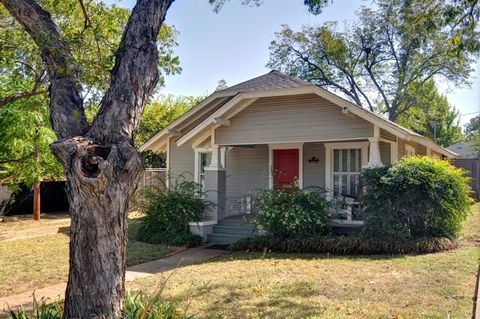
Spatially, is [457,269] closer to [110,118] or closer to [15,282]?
[110,118]

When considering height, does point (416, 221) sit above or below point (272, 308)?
above

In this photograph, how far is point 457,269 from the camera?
7.67m

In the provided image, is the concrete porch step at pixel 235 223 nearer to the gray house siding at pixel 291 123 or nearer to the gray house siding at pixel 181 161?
the gray house siding at pixel 291 123

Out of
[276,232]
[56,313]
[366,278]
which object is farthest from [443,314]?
[276,232]

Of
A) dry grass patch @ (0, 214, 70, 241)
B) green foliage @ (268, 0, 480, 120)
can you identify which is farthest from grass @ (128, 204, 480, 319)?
green foliage @ (268, 0, 480, 120)

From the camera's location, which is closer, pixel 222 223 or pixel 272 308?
pixel 272 308

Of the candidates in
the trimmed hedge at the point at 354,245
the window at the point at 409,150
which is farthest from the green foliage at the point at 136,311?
the window at the point at 409,150

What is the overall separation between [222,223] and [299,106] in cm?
422

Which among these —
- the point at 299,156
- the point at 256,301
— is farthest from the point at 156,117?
the point at 256,301

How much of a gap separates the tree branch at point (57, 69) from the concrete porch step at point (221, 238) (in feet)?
26.7

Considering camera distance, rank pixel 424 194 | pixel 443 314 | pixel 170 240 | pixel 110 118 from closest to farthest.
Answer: pixel 110 118 < pixel 443 314 < pixel 424 194 < pixel 170 240

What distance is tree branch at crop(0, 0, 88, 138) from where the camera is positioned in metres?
4.26

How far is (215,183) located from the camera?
12719mm

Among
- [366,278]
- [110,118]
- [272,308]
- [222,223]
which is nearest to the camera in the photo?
[110,118]
